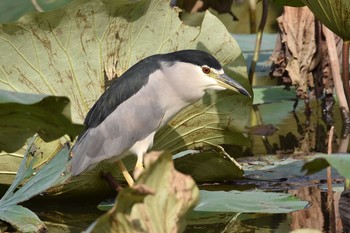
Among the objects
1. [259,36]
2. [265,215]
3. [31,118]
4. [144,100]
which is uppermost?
[31,118]

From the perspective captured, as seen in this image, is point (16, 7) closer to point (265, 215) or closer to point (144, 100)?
point (144, 100)

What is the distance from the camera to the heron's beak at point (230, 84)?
4.37 m

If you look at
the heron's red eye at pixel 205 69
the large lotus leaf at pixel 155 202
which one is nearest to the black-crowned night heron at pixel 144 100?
the heron's red eye at pixel 205 69

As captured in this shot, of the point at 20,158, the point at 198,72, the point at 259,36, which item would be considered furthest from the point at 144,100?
the point at 259,36

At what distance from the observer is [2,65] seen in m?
4.30

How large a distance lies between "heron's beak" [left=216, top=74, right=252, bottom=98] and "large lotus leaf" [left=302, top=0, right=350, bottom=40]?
48 cm

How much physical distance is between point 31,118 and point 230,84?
1.74 metres

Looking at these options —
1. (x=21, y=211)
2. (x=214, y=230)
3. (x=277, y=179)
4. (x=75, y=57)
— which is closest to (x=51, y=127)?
(x=21, y=211)

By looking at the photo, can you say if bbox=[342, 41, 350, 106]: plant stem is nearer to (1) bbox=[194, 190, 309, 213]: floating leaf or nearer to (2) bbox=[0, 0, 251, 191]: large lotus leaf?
(2) bbox=[0, 0, 251, 191]: large lotus leaf

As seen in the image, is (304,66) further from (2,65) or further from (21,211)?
(21,211)

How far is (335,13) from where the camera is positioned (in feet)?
13.7

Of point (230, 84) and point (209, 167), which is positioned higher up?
point (230, 84)

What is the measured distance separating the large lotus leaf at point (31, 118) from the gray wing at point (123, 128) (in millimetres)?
1294

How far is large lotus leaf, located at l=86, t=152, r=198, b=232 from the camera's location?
2428 millimetres
